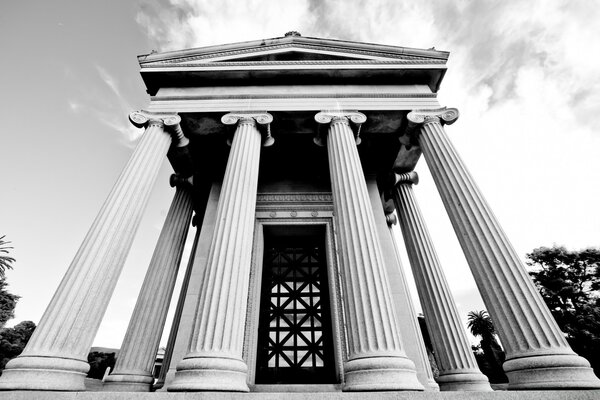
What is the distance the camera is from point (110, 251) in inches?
389

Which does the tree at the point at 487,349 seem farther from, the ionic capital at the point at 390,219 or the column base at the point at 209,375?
the column base at the point at 209,375

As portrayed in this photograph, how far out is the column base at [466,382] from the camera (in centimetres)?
1071

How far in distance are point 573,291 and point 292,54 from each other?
4295 centimetres

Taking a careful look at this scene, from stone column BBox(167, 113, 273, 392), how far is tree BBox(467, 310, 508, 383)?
52886 millimetres

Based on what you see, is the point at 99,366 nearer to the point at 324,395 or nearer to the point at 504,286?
the point at 324,395

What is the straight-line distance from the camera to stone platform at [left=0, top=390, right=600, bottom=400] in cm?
619

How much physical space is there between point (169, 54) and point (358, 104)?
10.1 m

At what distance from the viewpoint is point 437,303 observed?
13.2 meters

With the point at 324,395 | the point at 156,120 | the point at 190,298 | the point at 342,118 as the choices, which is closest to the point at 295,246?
the point at 190,298

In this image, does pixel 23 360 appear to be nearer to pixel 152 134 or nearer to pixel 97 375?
pixel 152 134

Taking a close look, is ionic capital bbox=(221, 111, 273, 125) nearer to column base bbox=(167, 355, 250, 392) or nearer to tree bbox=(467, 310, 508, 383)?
column base bbox=(167, 355, 250, 392)

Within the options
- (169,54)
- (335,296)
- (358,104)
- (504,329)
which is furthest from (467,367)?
(169,54)

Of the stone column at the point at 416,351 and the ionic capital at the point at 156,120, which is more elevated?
→ the ionic capital at the point at 156,120

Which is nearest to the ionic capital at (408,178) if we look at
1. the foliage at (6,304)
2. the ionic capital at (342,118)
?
the ionic capital at (342,118)
